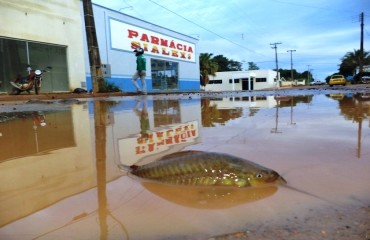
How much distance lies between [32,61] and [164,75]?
44.8ft

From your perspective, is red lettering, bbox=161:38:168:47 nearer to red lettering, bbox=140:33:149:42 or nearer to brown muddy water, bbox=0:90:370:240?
red lettering, bbox=140:33:149:42

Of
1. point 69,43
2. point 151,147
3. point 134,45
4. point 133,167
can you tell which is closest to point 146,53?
point 134,45

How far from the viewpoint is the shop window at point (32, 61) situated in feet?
47.5

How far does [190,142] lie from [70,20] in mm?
17437

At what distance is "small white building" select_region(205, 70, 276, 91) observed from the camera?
61.2 metres

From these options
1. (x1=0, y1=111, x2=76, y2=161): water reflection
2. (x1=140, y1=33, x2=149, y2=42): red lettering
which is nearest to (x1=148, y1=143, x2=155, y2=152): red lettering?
(x1=0, y1=111, x2=76, y2=161): water reflection

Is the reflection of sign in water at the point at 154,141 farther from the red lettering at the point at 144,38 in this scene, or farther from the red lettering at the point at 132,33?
the red lettering at the point at 144,38

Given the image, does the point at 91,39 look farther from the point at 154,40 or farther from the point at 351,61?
the point at 351,61

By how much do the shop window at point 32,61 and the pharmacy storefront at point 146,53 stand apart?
1.95m

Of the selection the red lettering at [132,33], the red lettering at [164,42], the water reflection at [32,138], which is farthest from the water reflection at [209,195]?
the red lettering at [164,42]

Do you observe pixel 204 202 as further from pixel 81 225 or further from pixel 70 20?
pixel 70 20

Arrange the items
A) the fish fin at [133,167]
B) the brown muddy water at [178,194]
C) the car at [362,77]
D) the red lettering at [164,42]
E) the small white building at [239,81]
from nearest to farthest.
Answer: the brown muddy water at [178,194]
the fish fin at [133,167]
the red lettering at [164,42]
the car at [362,77]
the small white building at [239,81]

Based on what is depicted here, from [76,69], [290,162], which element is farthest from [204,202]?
[76,69]

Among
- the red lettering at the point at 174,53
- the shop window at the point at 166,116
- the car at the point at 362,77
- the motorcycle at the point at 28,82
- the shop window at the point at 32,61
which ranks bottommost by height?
the shop window at the point at 166,116
